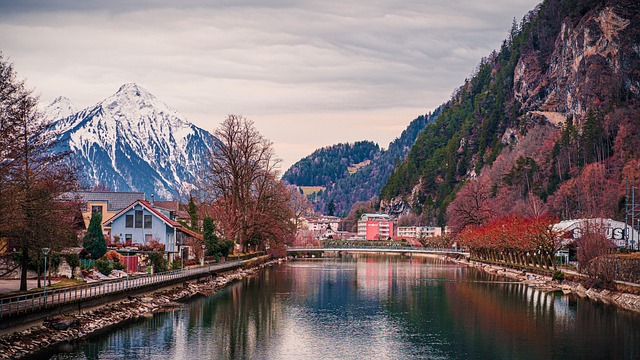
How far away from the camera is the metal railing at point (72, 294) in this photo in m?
39.4

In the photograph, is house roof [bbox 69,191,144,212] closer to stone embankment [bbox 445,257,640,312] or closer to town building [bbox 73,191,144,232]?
town building [bbox 73,191,144,232]

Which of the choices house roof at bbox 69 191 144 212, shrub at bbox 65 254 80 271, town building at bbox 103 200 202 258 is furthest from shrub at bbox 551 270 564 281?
house roof at bbox 69 191 144 212

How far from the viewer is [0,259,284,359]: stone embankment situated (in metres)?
37.7

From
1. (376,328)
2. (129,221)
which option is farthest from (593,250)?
(129,221)

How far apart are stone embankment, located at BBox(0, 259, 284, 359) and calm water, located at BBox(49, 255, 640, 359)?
41.4 inches

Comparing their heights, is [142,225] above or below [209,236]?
above

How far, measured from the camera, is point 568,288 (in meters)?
78.3

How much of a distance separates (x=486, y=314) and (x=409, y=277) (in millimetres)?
40423

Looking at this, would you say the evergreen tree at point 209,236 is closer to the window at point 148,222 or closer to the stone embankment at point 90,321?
the window at point 148,222

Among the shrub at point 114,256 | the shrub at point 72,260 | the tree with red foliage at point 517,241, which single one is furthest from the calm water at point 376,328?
the tree with red foliage at point 517,241

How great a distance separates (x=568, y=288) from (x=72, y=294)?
50.3 metres

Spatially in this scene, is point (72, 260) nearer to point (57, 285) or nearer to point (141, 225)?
point (57, 285)

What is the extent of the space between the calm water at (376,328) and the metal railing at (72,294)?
9.40ft

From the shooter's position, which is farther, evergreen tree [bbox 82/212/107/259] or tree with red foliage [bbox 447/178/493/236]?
tree with red foliage [bbox 447/178/493/236]
